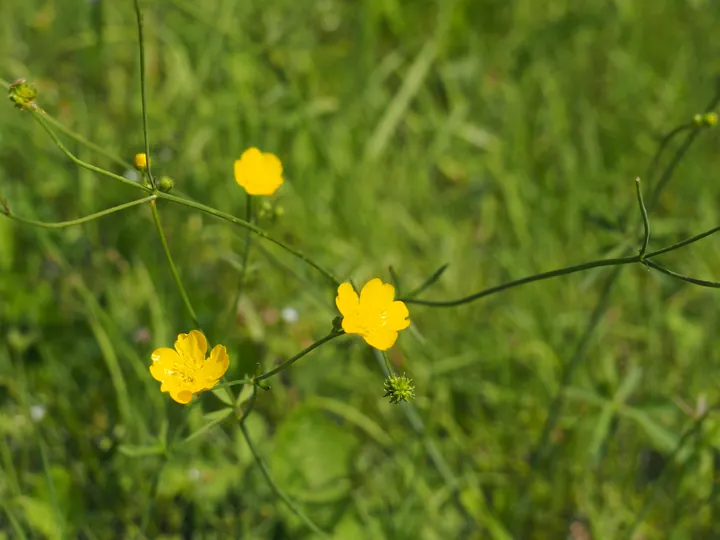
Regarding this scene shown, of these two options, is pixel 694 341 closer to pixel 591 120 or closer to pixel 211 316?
pixel 591 120

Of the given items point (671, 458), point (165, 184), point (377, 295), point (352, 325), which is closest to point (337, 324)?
point (352, 325)

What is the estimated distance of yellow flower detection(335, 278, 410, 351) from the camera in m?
1.11

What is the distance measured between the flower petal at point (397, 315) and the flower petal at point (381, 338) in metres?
0.02

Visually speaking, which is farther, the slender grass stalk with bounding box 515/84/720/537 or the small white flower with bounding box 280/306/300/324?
the small white flower with bounding box 280/306/300/324

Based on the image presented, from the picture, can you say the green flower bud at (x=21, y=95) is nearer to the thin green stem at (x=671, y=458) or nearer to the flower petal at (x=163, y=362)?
the flower petal at (x=163, y=362)

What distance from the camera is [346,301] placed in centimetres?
114

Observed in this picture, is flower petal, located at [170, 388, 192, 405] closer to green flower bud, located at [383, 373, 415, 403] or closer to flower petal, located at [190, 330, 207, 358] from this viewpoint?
flower petal, located at [190, 330, 207, 358]

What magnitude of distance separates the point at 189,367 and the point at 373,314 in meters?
0.33

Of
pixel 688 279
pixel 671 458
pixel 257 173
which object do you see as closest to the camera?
pixel 688 279

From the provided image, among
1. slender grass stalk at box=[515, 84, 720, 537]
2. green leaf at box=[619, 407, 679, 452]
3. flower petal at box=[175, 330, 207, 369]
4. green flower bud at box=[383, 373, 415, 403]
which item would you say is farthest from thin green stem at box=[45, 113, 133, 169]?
green leaf at box=[619, 407, 679, 452]

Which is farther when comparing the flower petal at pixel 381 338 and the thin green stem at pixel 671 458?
the thin green stem at pixel 671 458

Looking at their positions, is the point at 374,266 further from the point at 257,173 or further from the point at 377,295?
the point at 377,295

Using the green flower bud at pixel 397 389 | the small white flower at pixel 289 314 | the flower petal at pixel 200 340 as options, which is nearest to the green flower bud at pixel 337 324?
the green flower bud at pixel 397 389

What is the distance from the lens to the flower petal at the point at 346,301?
44.8 inches
